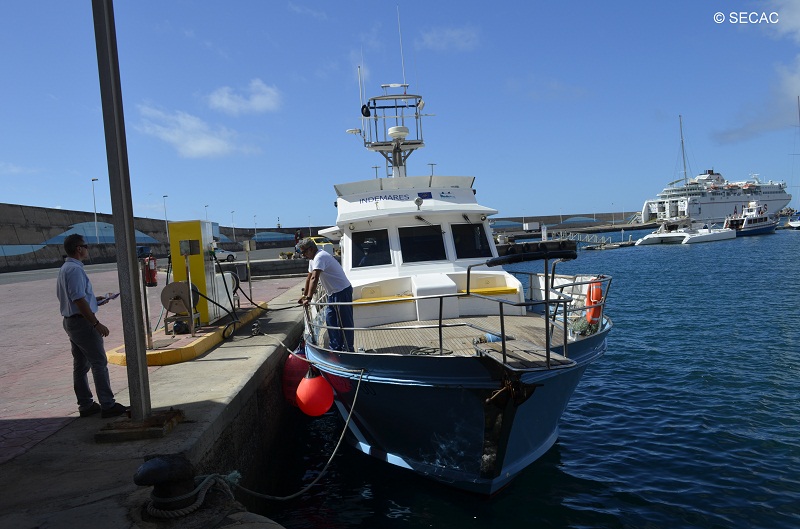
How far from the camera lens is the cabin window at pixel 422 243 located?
881 cm

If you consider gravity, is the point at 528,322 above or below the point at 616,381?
above

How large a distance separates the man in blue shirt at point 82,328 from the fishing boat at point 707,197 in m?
95.8

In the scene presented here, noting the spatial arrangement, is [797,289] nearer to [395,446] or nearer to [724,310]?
[724,310]

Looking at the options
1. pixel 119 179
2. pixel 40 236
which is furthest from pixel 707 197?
pixel 119 179

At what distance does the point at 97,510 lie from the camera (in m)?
3.65

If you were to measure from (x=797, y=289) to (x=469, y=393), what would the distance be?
2090cm

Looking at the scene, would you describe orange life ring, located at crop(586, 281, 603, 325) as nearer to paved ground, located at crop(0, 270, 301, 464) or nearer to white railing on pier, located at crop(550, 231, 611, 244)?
paved ground, located at crop(0, 270, 301, 464)

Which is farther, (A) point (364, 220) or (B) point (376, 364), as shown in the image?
(A) point (364, 220)

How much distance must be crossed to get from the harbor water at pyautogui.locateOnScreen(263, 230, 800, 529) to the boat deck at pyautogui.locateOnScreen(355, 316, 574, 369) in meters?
1.65

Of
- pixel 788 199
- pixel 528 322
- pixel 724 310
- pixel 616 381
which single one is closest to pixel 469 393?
pixel 528 322

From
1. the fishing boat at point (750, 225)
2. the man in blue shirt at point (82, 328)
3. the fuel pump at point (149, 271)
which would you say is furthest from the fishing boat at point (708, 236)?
the man in blue shirt at point (82, 328)

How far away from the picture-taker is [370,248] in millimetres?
8914

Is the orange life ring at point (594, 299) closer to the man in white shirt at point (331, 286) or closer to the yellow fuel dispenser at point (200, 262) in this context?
the man in white shirt at point (331, 286)

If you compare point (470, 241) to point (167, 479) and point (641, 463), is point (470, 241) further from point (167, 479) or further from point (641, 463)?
point (167, 479)
